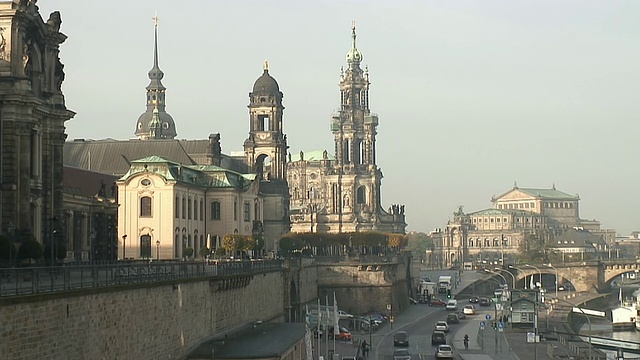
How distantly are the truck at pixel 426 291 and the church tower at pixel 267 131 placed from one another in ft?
100

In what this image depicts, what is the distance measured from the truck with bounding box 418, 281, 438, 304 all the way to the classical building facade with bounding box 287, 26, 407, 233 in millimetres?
12953

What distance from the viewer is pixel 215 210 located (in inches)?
4016

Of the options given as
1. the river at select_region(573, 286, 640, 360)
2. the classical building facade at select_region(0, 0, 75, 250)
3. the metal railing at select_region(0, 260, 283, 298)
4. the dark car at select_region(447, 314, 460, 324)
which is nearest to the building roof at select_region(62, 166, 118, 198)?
the classical building facade at select_region(0, 0, 75, 250)

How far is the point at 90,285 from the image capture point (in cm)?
3944

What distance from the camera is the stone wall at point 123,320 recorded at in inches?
1294

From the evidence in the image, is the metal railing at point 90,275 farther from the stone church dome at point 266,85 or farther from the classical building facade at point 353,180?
the classical building facade at point 353,180

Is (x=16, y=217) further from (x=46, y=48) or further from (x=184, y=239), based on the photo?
(x=184, y=239)

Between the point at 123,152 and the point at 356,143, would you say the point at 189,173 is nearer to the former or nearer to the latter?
the point at 123,152

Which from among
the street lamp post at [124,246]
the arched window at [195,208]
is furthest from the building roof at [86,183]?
the arched window at [195,208]

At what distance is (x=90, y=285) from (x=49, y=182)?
20.6m

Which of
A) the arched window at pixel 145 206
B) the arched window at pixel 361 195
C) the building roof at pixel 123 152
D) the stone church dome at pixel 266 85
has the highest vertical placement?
the stone church dome at pixel 266 85

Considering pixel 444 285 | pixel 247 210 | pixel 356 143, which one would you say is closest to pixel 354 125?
pixel 356 143

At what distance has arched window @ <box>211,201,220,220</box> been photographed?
10181cm

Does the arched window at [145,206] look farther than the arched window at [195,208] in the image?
No
